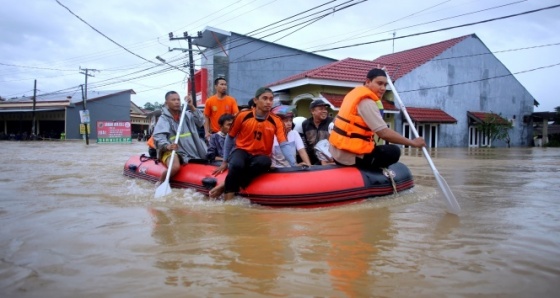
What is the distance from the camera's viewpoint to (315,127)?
19.4 ft

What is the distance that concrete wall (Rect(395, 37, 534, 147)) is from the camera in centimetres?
2088

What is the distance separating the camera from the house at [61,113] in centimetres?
3550

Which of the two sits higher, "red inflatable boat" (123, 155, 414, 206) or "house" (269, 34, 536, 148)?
"house" (269, 34, 536, 148)

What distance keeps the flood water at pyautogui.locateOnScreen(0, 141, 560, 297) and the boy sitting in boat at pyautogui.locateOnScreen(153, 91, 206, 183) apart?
0.98m

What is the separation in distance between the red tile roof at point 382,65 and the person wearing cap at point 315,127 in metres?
10.0

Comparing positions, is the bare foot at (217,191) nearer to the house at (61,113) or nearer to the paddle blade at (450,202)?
the paddle blade at (450,202)

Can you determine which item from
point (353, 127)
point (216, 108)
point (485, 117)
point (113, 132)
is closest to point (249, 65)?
point (113, 132)

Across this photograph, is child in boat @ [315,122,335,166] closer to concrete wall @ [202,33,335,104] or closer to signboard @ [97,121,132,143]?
concrete wall @ [202,33,335,104]

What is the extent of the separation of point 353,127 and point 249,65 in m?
20.5

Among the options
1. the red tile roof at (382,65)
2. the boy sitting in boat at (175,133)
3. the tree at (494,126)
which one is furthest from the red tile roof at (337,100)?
the boy sitting in boat at (175,133)

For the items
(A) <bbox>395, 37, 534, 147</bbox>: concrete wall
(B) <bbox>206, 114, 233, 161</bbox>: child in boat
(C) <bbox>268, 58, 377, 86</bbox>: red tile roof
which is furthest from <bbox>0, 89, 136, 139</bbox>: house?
(B) <bbox>206, 114, 233, 161</bbox>: child in boat

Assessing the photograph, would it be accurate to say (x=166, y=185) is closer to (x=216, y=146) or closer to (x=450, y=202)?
(x=216, y=146)

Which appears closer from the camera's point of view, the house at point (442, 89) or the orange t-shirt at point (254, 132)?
Answer: the orange t-shirt at point (254, 132)

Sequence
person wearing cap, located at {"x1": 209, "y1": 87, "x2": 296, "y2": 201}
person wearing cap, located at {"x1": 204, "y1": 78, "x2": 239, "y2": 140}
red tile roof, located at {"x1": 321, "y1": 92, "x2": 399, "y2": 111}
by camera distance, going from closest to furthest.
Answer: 1. person wearing cap, located at {"x1": 209, "y1": 87, "x2": 296, "y2": 201}
2. person wearing cap, located at {"x1": 204, "y1": 78, "x2": 239, "y2": 140}
3. red tile roof, located at {"x1": 321, "y1": 92, "x2": 399, "y2": 111}
